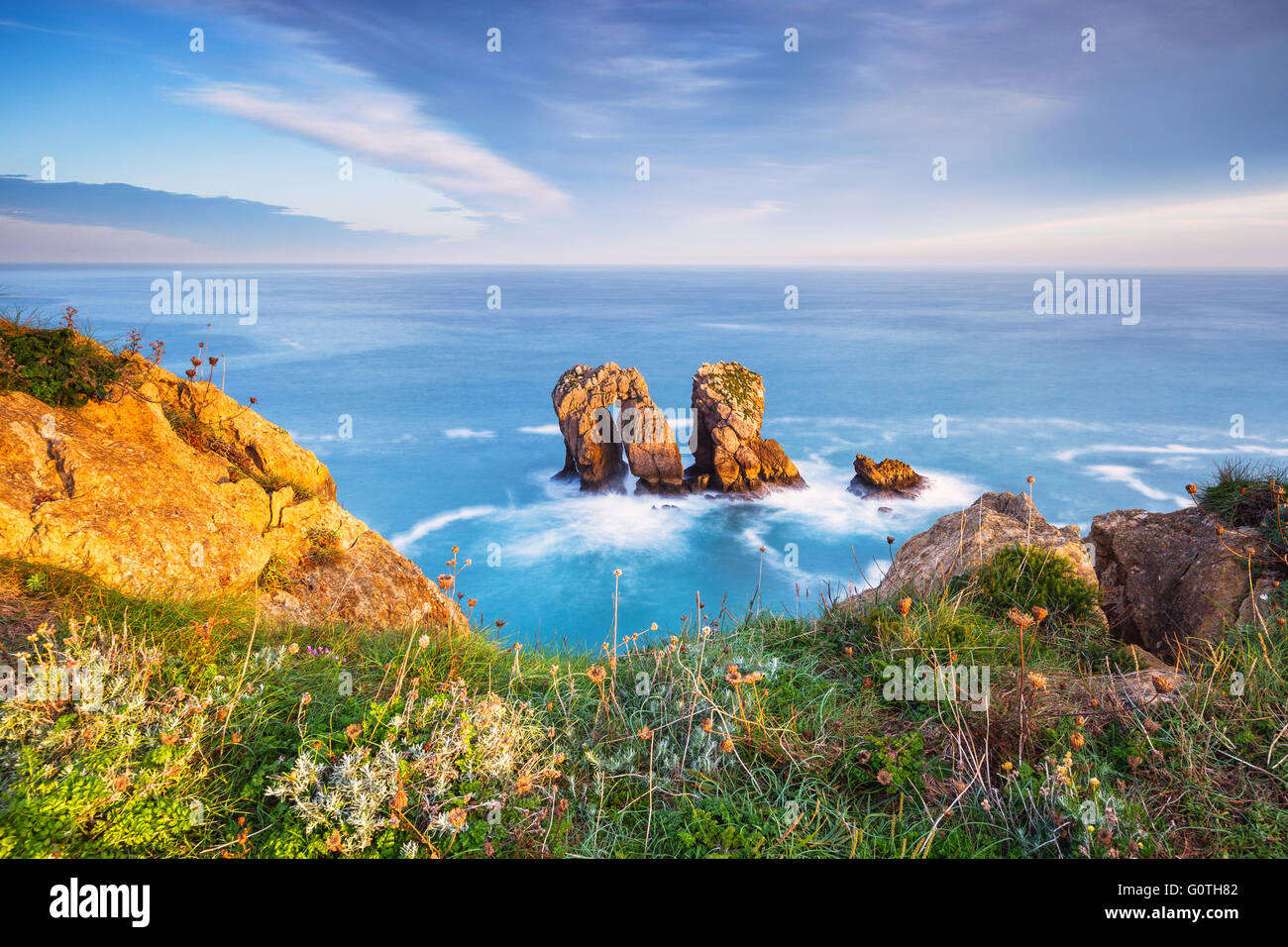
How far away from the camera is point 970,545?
291 inches

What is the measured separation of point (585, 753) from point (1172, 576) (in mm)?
7391

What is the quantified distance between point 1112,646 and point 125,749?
7381 mm

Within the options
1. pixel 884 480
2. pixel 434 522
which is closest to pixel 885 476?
pixel 884 480

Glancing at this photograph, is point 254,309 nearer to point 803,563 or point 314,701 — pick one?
point 803,563

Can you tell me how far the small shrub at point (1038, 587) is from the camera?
639 centimetres

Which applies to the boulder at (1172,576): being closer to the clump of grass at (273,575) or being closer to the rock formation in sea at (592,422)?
the clump of grass at (273,575)

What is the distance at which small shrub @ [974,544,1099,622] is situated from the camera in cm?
639

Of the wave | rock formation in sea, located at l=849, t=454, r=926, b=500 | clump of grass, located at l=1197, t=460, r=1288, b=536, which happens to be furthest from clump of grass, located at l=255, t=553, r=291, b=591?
rock formation in sea, located at l=849, t=454, r=926, b=500

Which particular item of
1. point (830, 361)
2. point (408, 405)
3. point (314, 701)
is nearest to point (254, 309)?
point (408, 405)

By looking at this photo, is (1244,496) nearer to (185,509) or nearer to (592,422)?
(185,509)

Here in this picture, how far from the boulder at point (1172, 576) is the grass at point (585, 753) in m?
1.93

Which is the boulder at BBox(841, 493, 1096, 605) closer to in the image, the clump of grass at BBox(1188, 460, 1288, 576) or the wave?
the clump of grass at BBox(1188, 460, 1288, 576)
